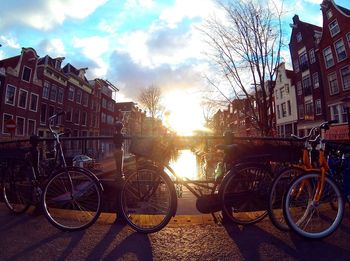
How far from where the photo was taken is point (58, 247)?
271 centimetres

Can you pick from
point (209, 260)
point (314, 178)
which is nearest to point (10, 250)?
point (209, 260)

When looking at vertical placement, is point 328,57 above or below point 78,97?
above

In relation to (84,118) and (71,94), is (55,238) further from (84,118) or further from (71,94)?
(84,118)

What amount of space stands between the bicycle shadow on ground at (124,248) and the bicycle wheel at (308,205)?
1.42 m

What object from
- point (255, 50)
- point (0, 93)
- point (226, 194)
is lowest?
point (226, 194)

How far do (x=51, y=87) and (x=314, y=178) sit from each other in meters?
39.0

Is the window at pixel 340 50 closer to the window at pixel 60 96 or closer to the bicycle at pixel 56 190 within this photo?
the bicycle at pixel 56 190

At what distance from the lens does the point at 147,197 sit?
10.9 feet

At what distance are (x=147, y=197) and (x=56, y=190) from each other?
109 cm

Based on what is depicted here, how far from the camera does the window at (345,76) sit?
2675 centimetres

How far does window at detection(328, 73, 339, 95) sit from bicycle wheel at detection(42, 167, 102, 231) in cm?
3049

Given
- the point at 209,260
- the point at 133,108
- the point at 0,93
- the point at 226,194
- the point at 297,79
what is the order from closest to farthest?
1. the point at 209,260
2. the point at 226,194
3. the point at 0,93
4. the point at 297,79
5. the point at 133,108

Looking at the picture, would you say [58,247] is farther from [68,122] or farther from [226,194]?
[68,122]

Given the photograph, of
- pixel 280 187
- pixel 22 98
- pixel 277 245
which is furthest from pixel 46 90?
pixel 277 245
